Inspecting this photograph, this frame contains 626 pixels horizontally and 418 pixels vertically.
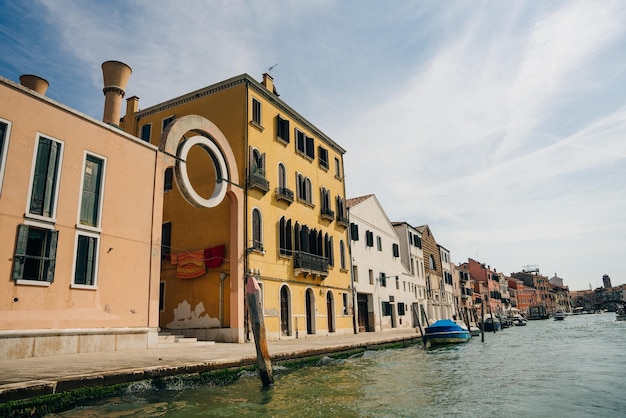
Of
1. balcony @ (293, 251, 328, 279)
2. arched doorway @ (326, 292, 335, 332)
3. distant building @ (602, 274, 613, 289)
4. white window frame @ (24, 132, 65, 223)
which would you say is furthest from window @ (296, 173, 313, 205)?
distant building @ (602, 274, 613, 289)

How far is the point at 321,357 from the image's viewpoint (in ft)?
46.6

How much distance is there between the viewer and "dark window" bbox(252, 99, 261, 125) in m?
20.2

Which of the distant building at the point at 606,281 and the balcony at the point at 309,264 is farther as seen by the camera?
the distant building at the point at 606,281

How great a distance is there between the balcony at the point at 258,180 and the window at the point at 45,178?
8.57m

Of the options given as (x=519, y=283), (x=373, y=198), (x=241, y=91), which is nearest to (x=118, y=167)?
(x=241, y=91)

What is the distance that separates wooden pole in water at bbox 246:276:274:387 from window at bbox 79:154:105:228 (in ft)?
16.4

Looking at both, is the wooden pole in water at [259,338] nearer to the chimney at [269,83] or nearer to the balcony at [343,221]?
the chimney at [269,83]

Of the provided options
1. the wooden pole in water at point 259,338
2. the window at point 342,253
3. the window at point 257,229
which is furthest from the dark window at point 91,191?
the window at point 342,253

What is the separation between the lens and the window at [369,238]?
31552mm

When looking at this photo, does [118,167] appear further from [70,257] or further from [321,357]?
[321,357]

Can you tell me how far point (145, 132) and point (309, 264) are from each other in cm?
1079

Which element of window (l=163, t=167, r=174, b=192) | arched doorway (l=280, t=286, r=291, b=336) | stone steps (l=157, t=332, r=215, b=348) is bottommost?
stone steps (l=157, t=332, r=215, b=348)

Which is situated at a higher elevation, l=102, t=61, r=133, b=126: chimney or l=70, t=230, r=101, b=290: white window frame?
l=102, t=61, r=133, b=126: chimney

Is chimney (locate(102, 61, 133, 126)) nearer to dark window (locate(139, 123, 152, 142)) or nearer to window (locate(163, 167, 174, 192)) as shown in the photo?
window (locate(163, 167, 174, 192))
